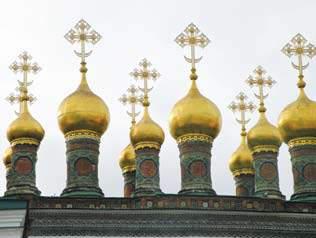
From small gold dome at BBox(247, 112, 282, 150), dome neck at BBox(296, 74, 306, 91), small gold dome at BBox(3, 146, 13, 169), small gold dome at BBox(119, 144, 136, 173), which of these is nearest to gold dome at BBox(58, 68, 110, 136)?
small gold dome at BBox(119, 144, 136, 173)

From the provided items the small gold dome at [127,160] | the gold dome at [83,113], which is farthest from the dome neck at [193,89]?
the small gold dome at [127,160]

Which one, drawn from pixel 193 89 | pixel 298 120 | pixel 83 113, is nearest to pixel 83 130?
pixel 83 113

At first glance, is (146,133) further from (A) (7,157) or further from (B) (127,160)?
(A) (7,157)

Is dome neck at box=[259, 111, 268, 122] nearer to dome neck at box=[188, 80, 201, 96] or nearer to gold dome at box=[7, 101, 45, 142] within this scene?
dome neck at box=[188, 80, 201, 96]

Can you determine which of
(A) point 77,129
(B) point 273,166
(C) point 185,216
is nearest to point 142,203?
(C) point 185,216

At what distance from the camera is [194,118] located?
2506cm

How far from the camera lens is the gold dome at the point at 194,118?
25.1 meters

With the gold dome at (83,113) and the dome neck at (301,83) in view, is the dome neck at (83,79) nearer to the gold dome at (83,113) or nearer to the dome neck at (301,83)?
the gold dome at (83,113)

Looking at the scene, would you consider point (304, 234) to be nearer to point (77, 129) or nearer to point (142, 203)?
point (142, 203)

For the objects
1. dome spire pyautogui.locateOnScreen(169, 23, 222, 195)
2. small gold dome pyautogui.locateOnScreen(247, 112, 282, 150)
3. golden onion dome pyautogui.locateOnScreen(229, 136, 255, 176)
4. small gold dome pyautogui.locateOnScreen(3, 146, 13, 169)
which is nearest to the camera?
dome spire pyautogui.locateOnScreen(169, 23, 222, 195)

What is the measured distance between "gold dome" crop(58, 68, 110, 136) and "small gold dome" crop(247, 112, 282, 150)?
12.4 feet

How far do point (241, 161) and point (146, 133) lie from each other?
368cm

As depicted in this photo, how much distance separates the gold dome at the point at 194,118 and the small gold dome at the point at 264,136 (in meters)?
2.12

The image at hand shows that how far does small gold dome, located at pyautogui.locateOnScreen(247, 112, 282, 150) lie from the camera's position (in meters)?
27.2
